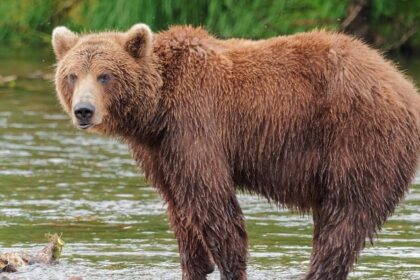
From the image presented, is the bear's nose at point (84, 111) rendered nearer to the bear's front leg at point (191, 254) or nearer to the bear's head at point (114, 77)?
the bear's head at point (114, 77)

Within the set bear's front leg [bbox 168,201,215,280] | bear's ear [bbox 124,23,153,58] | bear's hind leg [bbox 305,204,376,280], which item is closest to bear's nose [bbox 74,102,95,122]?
bear's ear [bbox 124,23,153,58]

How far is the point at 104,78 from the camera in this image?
311 inches

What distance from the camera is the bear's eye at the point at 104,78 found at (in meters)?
7.89

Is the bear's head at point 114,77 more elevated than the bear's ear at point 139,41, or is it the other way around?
the bear's ear at point 139,41

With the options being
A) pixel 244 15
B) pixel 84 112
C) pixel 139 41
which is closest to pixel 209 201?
pixel 84 112

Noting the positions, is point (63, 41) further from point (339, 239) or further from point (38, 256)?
point (339, 239)

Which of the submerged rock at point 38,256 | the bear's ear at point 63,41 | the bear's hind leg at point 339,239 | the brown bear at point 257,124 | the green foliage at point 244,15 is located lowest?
the submerged rock at point 38,256

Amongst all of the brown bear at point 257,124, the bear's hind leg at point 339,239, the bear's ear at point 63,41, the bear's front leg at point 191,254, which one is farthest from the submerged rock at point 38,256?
the bear's hind leg at point 339,239

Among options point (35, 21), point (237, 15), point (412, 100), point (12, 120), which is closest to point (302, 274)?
point (412, 100)

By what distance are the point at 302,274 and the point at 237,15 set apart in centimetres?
1329

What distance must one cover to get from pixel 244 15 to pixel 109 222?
1139 centimetres

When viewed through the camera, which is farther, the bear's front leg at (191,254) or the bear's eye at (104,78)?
the bear's front leg at (191,254)

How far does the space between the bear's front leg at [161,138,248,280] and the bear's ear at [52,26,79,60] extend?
2.84 ft

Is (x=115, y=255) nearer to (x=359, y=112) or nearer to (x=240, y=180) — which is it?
(x=240, y=180)
